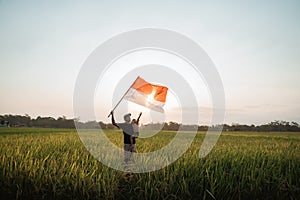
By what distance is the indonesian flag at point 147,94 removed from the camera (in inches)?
280

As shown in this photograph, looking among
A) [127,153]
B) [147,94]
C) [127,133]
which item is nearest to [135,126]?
[127,133]

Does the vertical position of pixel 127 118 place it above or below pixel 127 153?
above

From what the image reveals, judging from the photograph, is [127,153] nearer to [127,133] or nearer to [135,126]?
[127,133]

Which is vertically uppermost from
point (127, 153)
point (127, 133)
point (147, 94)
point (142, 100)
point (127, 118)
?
point (147, 94)

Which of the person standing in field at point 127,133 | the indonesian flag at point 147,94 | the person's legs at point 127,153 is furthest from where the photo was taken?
the indonesian flag at point 147,94

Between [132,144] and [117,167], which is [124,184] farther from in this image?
[132,144]

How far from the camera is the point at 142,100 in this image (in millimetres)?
7418

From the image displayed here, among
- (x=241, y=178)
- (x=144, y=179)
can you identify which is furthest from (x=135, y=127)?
(x=241, y=178)

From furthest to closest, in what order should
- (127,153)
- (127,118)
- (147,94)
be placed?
(147,94), (127,153), (127,118)

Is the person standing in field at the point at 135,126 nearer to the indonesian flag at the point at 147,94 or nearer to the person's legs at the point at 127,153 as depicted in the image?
the person's legs at the point at 127,153

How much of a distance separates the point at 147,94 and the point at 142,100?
0.77 ft

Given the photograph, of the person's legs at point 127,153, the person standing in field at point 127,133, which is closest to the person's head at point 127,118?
the person standing in field at point 127,133

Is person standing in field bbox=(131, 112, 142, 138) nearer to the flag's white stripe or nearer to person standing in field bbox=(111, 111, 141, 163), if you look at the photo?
person standing in field bbox=(111, 111, 141, 163)

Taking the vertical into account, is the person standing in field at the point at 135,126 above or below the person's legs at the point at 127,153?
above
